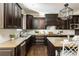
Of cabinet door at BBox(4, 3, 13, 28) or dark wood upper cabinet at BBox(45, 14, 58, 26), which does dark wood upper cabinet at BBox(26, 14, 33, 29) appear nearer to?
dark wood upper cabinet at BBox(45, 14, 58, 26)

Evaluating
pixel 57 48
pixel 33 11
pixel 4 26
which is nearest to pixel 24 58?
pixel 57 48

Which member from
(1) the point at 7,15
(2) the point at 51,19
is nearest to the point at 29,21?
(2) the point at 51,19

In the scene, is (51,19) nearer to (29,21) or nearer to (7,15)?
(29,21)

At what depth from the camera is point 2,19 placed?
2.02 metres

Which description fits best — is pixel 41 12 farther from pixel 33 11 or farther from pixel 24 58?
pixel 24 58

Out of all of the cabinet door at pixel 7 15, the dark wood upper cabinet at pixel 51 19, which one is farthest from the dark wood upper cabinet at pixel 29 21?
the cabinet door at pixel 7 15

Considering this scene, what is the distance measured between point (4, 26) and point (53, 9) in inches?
77.1

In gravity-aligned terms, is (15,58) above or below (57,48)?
above

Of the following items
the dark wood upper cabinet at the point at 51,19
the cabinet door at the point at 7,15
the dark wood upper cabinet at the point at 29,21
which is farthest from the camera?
the dark wood upper cabinet at the point at 51,19

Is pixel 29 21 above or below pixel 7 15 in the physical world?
below

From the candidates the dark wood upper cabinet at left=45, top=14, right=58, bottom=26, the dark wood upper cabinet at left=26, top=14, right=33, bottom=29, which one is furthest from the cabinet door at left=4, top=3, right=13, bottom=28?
the dark wood upper cabinet at left=45, top=14, right=58, bottom=26

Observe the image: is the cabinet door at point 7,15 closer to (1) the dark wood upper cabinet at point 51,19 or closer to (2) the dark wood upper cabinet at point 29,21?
(2) the dark wood upper cabinet at point 29,21

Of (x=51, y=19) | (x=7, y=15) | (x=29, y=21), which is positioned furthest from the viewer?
(x=51, y=19)

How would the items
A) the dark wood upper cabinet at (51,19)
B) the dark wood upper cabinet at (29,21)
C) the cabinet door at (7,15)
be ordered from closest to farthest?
1. the cabinet door at (7,15)
2. the dark wood upper cabinet at (29,21)
3. the dark wood upper cabinet at (51,19)
